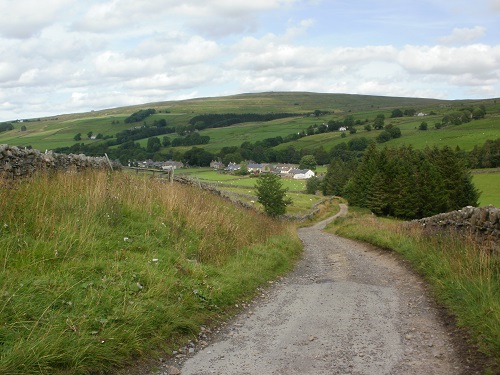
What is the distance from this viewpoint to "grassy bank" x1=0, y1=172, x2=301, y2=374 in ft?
17.2

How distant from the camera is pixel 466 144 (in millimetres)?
111688

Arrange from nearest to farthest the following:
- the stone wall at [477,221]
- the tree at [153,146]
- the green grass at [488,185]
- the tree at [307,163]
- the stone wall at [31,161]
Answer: the stone wall at [31,161] < the stone wall at [477,221] < the green grass at [488,185] < the tree at [153,146] < the tree at [307,163]

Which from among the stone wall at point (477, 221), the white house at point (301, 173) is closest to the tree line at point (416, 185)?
the stone wall at point (477, 221)

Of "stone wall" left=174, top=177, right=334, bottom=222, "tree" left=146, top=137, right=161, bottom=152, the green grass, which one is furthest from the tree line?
"tree" left=146, top=137, right=161, bottom=152

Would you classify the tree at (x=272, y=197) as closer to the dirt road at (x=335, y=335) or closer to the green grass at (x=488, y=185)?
the green grass at (x=488, y=185)

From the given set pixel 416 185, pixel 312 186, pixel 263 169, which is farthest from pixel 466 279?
pixel 263 169

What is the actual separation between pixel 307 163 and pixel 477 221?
418 feet

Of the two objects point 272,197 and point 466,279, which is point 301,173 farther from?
point 466,279

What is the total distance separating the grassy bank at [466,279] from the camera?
19.9ft

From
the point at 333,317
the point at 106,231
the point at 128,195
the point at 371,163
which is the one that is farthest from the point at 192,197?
the point at 371,163

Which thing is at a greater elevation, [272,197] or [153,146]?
[153,146]

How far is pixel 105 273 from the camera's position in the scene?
702cm

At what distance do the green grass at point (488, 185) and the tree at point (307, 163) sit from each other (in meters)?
53.5

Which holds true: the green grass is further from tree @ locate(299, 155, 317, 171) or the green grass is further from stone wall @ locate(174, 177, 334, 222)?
tree @ locate(299, 155, 317, 171)
